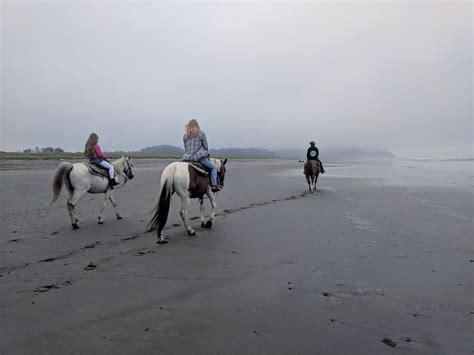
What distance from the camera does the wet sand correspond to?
2.72m

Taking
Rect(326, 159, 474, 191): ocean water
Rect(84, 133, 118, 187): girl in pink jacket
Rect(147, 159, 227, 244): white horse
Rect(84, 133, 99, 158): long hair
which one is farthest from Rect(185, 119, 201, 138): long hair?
Rect(326, 159, 474, 191): ocean water

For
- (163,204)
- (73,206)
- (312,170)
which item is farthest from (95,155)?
(312,170)

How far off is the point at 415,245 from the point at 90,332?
5.90 m

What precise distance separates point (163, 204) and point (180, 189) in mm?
690

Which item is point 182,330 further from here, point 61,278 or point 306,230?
point 306,230

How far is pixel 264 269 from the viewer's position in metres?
4.61

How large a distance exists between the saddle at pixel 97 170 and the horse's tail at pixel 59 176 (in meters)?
0.52

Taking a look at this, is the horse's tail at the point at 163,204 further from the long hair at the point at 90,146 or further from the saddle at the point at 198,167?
the long hair at the point at 90,146

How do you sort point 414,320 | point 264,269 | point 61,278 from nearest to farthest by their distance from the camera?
point 414,320 → point 61,278 → point 264,269

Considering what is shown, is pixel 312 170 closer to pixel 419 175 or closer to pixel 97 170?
pixel 97 170

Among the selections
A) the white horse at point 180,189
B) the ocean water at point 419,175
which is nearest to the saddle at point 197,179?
the white horse at point 180,189

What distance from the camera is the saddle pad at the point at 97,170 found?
8.77 m

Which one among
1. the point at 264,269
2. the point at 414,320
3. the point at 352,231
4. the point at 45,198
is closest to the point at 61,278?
the point at 264,269

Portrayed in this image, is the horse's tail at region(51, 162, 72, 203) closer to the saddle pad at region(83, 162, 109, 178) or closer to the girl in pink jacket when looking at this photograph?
the saddle pad at region(83, 162, 109, 178)
